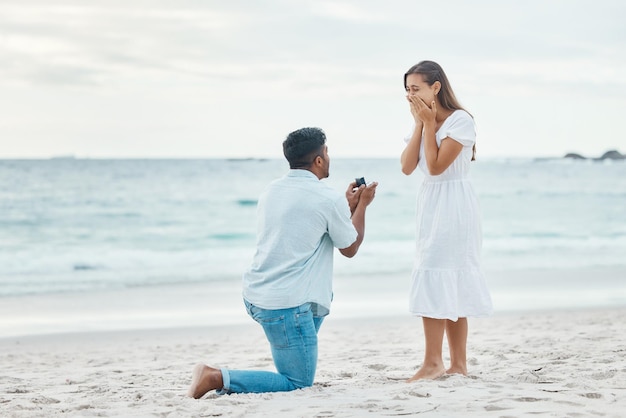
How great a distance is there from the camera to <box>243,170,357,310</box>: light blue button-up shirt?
4121 millimetres

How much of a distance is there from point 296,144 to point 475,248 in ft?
3.75

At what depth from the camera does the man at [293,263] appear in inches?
162

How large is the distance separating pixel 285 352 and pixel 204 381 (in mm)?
427

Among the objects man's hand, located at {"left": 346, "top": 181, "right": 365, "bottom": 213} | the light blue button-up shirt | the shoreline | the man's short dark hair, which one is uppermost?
the man's short dark hair

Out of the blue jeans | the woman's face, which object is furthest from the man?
the woman's face

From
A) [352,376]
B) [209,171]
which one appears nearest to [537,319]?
[352,376]

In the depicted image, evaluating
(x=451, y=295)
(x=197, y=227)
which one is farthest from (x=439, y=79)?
(x=197, y=227)

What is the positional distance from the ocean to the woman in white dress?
5518 millimetres

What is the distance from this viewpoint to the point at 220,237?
23016mm

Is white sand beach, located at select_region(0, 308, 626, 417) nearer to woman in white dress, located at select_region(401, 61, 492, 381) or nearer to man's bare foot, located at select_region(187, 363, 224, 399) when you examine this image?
man's bare foot, located at select_region(187, 363, 224, 399)

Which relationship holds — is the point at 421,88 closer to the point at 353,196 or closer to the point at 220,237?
the point at 353,196

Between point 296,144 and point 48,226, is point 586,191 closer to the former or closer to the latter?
point 48,226

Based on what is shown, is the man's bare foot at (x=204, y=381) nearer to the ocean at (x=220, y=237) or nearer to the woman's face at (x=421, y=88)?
the woman's face at (x=421, y=88)

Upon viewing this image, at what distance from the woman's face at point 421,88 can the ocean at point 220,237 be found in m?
5.77
